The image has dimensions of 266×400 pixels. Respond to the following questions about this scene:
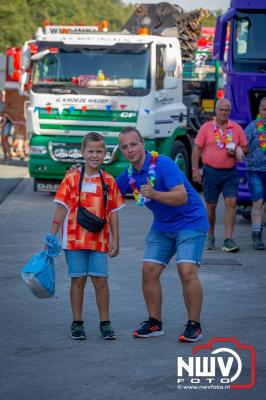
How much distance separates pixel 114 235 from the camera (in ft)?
29.0

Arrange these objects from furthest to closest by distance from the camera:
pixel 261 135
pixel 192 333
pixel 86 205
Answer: pixel 261 135
pixel 86 205
pixel 192 333

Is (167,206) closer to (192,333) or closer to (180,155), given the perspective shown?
(192,333)

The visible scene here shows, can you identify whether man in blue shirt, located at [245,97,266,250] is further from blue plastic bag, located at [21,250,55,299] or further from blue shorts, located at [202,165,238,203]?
blue plastic bag, located at [21,250,55,299]

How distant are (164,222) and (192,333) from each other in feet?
2.76

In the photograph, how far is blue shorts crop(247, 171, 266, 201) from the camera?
14.7 m

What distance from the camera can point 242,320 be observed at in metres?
9.66

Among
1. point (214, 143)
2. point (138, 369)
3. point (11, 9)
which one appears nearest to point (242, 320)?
point (138, 369)

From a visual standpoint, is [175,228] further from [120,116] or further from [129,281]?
[120,116]

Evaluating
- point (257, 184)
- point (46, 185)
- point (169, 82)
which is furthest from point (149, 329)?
point (169, 82)

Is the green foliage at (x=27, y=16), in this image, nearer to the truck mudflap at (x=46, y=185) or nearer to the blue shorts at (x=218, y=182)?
the truck mudflap at (x=46, y=185)

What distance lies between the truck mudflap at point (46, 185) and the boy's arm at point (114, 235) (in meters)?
11.8

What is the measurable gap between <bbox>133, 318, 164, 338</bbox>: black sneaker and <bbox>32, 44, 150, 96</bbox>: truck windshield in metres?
11.4

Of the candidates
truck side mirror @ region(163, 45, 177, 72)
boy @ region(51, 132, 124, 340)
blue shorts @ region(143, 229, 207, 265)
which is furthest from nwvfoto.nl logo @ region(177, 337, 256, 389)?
truck side mirror @ region(163, 45, 177, 72)

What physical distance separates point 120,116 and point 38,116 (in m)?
1.46
